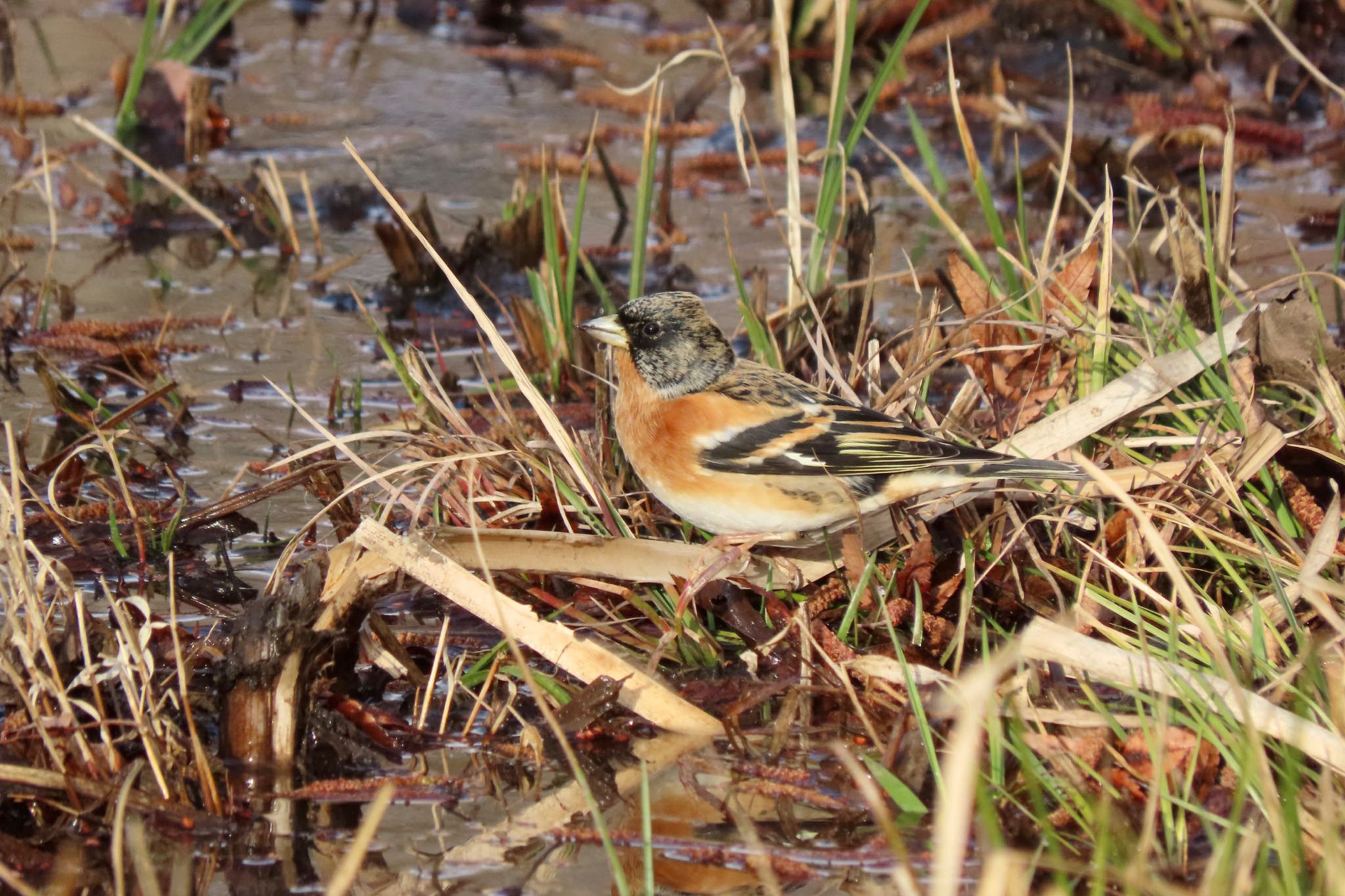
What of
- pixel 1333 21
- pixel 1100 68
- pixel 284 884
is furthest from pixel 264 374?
pixel 1333 21

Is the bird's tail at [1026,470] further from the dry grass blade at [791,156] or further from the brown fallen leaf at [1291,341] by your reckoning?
the dry grass blade at [791,156]

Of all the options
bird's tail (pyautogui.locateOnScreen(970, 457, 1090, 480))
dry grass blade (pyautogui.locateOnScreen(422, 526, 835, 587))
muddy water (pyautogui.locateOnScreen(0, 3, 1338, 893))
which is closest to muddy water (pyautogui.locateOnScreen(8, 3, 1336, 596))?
muddy water (pyautogui.locateOnScreen(0, 3, 1338, 893))

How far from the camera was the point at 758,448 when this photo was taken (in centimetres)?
421

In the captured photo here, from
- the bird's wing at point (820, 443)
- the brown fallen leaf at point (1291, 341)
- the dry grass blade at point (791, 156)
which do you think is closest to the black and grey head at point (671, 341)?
the bird's wing at point (820, 443)

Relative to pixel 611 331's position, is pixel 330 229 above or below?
below

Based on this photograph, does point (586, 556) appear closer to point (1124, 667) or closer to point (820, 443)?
point (820, 443)

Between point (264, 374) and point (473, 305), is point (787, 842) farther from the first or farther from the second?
point (264, 374)

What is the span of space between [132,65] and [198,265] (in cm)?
240

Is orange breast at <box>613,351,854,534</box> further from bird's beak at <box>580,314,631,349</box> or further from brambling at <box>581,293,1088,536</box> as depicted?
bird's beak at <box>580,314,631,349</box>

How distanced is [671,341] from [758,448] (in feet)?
1.77

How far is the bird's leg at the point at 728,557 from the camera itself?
12.4ft

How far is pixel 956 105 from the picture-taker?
5133mm

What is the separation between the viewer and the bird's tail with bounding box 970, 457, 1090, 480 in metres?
3.76

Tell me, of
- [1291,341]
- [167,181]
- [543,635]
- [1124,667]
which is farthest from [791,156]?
[167,181]
